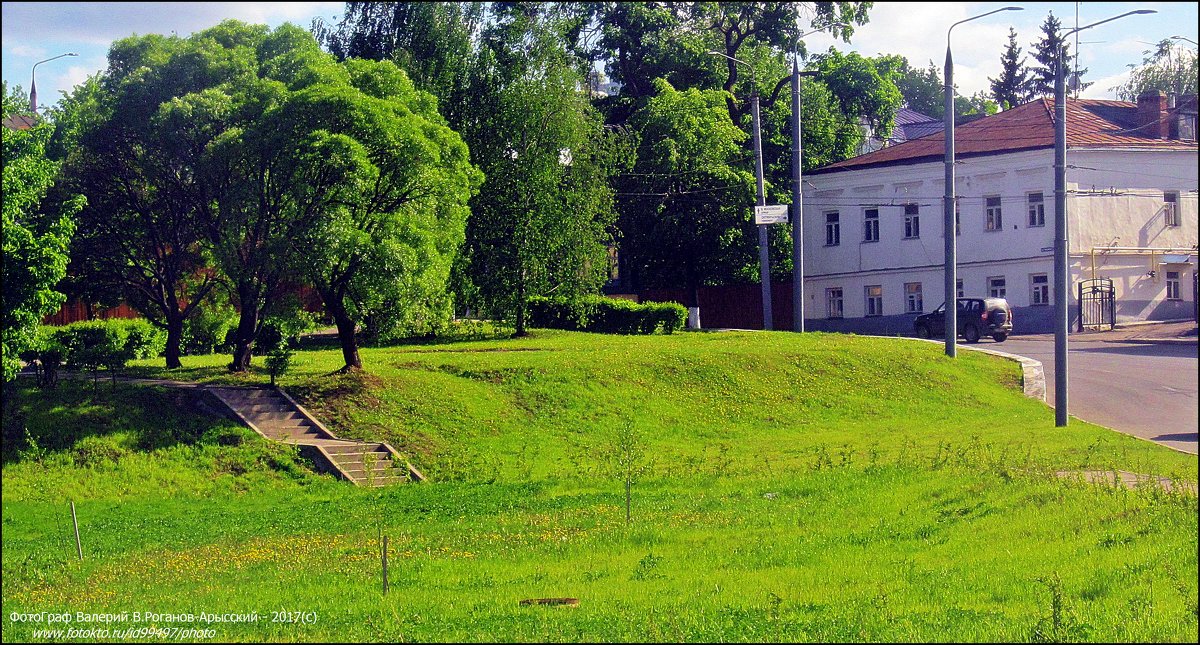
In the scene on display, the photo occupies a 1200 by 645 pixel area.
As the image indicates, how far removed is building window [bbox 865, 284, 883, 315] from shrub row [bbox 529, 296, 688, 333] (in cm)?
983

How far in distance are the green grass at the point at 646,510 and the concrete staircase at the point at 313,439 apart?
563 millimetres

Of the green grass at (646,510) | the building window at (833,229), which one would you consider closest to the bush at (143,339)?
the green grass at (646,510)

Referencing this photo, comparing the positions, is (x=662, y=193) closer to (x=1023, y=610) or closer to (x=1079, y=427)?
(x=1079, y=427)

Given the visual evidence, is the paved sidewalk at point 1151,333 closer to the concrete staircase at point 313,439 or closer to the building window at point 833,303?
the concrete staircase at point 313,439

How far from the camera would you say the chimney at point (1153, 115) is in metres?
23.1

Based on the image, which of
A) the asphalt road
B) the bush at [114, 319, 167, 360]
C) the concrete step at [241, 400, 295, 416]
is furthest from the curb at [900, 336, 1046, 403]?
the bush at [114, 319, 167, 360]

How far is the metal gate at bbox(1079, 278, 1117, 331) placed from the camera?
2291 cm

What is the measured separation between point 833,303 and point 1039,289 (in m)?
12.1

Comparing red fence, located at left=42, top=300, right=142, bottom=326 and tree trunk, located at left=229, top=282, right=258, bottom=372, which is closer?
tree trunk, located at left=229, top=282, right=258, bottom=372

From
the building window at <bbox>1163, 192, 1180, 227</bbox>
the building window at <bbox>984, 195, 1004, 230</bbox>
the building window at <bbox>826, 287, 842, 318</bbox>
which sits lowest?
the building window at <bbox>826, 287, 842, 318</bbox>

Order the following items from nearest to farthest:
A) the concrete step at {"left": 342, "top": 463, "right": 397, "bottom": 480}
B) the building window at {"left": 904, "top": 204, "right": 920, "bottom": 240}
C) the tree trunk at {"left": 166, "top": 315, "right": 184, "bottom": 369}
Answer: the concrete step at {"left": 342, "top": 463, "right": 397, "bottom": 480} → the tree trunk at {"left": 166, "top": 315, "right": 184, "bottom": 369} → the building window at {"left": 904, "top": 204, "right": 920, "bottom": 240}

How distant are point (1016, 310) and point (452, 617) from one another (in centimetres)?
3330

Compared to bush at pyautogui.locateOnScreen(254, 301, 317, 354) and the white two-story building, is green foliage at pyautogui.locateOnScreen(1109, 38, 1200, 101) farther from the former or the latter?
bush at pyautogui.locateOnScreen(254, 301, 317, 354)

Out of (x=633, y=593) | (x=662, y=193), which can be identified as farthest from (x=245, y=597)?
(x=662, y=193)
